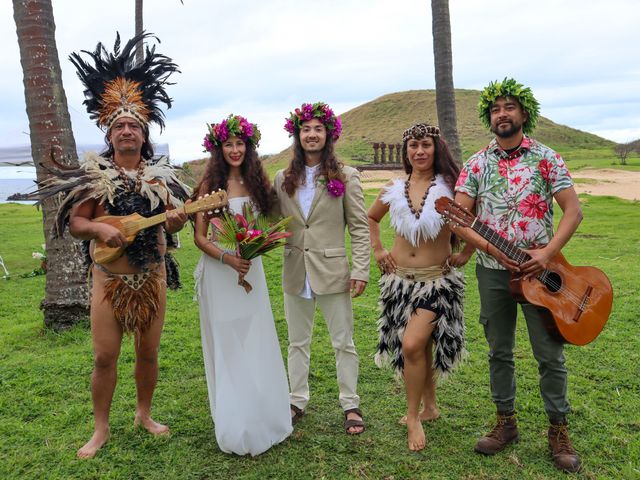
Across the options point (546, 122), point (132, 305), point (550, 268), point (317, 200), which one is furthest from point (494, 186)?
point (546, 122)

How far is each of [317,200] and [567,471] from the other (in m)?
2.41

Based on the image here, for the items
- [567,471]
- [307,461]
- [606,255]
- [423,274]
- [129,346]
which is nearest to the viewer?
[567,471]

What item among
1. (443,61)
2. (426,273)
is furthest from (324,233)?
(443,61)

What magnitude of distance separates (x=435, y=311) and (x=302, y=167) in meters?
1.44

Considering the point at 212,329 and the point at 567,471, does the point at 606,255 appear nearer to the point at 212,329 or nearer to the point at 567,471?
the point at 567,471

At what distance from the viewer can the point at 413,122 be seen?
43.5m

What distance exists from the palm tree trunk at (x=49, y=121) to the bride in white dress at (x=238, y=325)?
2.92 metres

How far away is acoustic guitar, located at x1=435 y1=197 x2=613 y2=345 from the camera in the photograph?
3.38m

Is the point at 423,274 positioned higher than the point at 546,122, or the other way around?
the point at 546,122

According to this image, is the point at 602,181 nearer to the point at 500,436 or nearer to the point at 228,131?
the point at 500,436

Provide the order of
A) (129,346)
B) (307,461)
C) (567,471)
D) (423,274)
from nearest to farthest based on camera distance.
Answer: (567,471) → (307,461) → (423,274) → (129,346)

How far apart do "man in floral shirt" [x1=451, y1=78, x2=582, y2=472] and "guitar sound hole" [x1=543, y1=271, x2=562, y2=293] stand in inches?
6.3

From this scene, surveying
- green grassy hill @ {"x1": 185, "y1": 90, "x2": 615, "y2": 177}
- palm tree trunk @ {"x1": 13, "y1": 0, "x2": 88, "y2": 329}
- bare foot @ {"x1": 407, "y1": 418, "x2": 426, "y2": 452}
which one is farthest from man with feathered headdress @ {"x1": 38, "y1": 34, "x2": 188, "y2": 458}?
green grassy hill @ {"x1": 185, "y1": 90, "x2": 615, "y2": 177}

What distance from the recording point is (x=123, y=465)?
3609 mm
